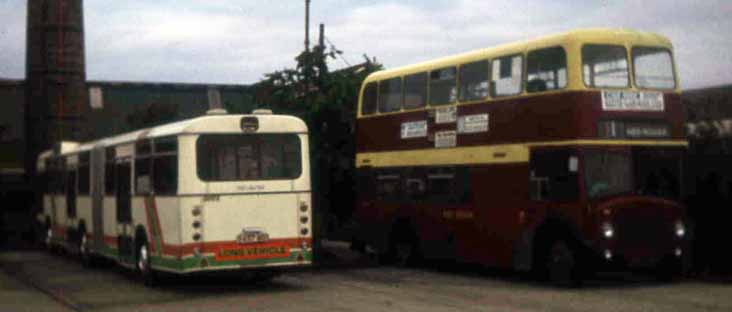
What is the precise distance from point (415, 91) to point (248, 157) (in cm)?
528

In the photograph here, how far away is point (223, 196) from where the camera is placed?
58.4ft

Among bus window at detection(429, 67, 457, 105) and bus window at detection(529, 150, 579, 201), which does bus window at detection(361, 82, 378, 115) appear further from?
bus window at detection(529, 150, 579, 201)

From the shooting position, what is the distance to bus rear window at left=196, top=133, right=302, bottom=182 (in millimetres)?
17781

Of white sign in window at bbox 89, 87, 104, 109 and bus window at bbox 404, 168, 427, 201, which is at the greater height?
white sign in window at bbox 89, 87, 104, 109

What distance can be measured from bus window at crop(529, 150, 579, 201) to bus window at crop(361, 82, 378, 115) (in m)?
6.13

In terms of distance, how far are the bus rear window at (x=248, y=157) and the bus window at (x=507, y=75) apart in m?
3.64

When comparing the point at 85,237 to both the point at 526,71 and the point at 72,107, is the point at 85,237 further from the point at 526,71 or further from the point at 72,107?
the point at 72,107

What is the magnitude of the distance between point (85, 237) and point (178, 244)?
8.18 meters

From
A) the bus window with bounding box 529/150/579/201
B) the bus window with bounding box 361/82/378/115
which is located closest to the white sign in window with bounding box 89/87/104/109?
the bus window with bounding box 361/82/378/115

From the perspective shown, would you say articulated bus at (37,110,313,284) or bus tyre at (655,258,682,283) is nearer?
articulated bus at (37,110,313,284)

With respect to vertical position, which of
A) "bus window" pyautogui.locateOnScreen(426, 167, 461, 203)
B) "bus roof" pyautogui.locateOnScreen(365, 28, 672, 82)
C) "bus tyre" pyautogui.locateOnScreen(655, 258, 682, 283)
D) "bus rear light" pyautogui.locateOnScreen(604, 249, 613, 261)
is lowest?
"bus tyre" pyautogui.locateOnScreen(655, 258, 682, 283)

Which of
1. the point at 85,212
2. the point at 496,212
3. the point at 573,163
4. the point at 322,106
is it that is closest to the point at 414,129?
the point at 496,212

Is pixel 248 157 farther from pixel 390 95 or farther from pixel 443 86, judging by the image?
pixel 390 95

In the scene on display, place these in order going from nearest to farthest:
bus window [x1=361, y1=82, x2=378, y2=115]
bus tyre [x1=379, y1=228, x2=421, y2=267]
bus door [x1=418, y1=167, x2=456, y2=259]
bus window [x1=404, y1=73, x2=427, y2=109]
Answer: bus door [x1=418, y1=167, x2=456, y2=259] < bus window [x1=404, y1=73, x2=427, y2=109] < bus tyre [x1=379, y1=228, x2=421, y2=267] < bus window [x1=361, y1=82, x2=378, y2=115]
